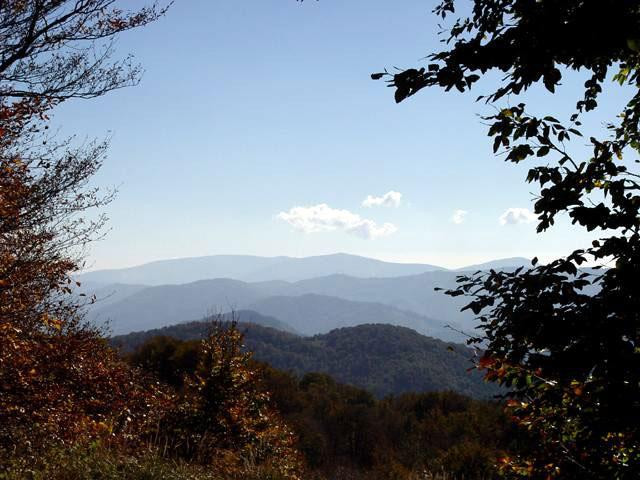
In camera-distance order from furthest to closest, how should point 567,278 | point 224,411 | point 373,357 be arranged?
point 373,357
point 224,411
point 567,278

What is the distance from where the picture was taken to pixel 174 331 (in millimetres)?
94500

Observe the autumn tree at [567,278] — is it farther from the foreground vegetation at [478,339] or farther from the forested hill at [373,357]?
the forested hill at [373,357]

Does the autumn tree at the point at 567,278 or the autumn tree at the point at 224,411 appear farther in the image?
the autumn tree at the point at 224,411

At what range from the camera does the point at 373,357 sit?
11075 cm

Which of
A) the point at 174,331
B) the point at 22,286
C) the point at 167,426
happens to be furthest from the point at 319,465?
the point at 174,331

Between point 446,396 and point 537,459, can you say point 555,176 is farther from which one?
point 446,396

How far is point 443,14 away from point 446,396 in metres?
40.5

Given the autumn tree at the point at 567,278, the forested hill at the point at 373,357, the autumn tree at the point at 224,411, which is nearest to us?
the autumn tree at the point at 567,278

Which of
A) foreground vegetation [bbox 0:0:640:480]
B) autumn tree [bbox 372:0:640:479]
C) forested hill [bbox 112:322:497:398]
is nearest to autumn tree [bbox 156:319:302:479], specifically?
foreground vegetation [bbox 0:0:640:480]

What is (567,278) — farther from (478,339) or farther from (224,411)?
(224,411)

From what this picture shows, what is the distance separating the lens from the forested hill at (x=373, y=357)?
96.4 meters

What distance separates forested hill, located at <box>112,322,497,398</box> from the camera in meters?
96.4

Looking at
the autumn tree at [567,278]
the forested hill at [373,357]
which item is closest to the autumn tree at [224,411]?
the autumn tree at [567,278]

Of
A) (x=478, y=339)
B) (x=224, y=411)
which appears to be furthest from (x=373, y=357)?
(x=478, y=339)
